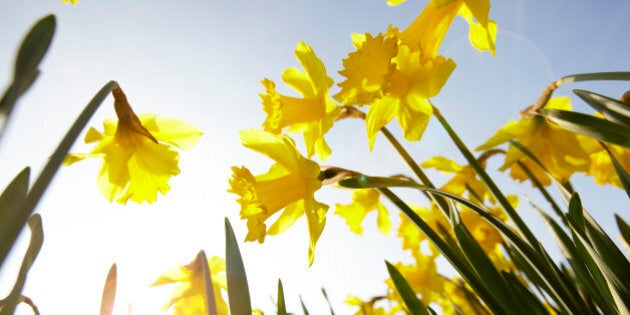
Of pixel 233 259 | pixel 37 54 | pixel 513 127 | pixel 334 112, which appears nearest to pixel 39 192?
pixel 37 54

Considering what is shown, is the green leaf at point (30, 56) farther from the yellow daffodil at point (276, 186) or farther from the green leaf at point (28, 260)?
the yellow daffodil at point (276, 186)

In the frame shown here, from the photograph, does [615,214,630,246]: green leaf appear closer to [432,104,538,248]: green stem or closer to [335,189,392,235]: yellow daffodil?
[432,104,538,248]: green stem

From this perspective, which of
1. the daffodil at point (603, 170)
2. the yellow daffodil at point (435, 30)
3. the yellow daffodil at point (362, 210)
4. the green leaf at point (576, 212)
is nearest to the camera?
the green leaf at point (576, 212)

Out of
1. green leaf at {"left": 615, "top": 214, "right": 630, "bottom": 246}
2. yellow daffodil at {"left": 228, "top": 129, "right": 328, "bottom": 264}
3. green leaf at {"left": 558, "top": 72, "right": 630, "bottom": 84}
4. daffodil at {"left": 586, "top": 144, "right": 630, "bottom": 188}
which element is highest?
yellow daffodil at {"left": 228, "top": 129, "right": 328, "bottom": 264}

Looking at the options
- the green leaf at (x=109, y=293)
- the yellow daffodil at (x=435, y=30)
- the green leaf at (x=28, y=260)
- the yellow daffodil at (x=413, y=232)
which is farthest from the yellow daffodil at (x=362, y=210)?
the green leaf at (x=28, y=260)

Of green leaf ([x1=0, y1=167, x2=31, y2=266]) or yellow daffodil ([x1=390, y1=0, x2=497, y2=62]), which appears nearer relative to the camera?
green leaf ([x1=0, y1=167, x2=31, y2=266])

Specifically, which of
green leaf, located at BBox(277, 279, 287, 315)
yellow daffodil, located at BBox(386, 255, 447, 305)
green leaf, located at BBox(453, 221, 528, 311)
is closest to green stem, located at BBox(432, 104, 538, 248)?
green leaf, located at BBox(453, 221, 528, 311)

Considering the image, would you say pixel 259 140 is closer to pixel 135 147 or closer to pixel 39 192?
pixel 135 147
